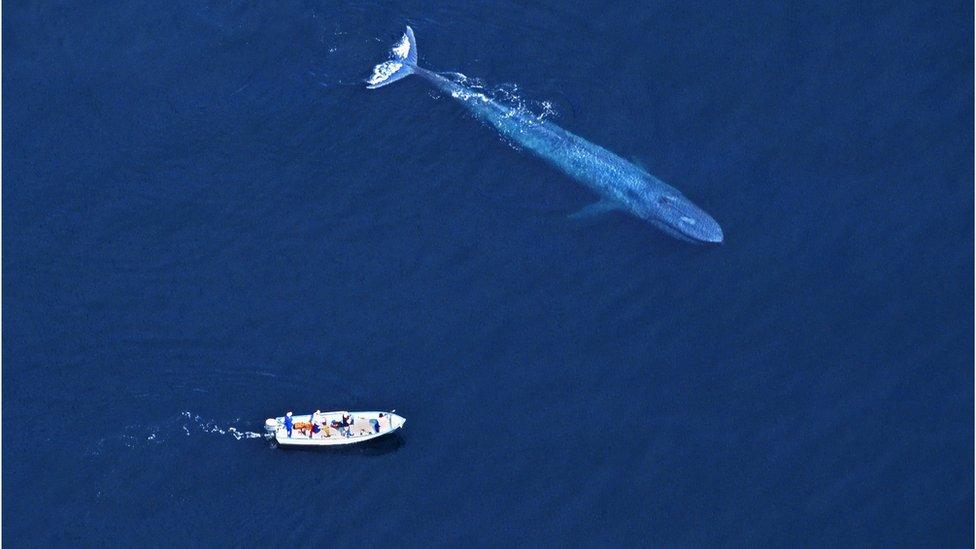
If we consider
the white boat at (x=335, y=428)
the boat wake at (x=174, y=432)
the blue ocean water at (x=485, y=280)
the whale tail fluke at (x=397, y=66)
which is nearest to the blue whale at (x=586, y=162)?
the whale tail fluke at (x=397, y=66)

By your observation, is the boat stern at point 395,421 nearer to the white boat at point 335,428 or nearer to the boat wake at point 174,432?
the white boat at point 335,428

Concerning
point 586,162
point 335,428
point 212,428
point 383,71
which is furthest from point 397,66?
point 212,428

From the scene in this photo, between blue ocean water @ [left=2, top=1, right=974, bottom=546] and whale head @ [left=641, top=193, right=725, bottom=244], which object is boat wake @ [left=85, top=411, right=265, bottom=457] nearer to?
blue ocean water @ [left=2, top=1, right=974, bottom=546]

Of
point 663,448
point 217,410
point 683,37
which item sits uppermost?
point 683,37

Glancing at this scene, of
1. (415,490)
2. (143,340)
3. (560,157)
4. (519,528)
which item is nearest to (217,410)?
(143,340)

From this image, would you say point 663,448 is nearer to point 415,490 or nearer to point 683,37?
point 415,490

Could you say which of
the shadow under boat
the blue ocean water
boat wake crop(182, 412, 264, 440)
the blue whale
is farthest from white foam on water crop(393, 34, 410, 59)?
boat wake crop(182, 412, 264, 440)

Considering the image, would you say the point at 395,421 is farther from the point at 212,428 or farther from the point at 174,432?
the point at 174,432

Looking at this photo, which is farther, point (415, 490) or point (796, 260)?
point (796, 260)
